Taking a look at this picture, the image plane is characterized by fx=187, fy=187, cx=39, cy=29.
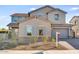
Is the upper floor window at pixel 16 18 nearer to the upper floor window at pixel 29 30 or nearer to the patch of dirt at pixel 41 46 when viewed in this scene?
the upper floor window at pixel 29 30

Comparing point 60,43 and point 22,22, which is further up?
point 22,22

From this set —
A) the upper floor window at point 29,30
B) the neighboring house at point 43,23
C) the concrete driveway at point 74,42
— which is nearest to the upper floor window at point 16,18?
the neighboring house at point 43,23

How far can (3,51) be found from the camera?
2545 millimetres

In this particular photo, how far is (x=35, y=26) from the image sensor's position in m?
2.56

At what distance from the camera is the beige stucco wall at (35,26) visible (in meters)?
2.55

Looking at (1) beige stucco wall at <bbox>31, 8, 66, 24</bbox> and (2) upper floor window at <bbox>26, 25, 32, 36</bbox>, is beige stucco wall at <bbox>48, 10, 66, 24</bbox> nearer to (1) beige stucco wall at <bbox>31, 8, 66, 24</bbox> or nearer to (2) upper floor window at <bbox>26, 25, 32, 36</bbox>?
(1) beige stucco wall at <bbox>31, 8, 66, 24</bbox>

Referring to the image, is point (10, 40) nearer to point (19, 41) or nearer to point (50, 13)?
point (19, 41)

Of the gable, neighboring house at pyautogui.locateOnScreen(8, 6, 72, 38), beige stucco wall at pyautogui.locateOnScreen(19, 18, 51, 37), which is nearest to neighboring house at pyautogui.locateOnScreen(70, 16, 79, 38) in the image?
neighboring house at pyautogui.locateOnScreen(8, 6, 72, 38)

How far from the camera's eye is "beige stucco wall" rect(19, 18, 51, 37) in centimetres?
255

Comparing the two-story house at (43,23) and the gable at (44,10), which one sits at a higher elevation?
the gable at (44,10)
